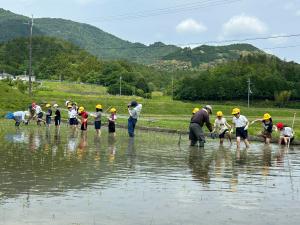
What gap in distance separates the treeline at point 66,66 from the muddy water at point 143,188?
111875 mm

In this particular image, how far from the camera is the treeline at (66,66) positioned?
453ft

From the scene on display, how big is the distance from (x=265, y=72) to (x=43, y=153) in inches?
4573

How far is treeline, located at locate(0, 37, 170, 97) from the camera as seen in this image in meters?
138

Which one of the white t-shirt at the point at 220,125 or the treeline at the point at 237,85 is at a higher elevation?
the treeline at the point at 237,85

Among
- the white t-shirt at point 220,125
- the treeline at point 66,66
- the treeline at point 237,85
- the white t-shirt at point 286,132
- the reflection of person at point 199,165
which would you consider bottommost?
the reflection of person at point 199,165

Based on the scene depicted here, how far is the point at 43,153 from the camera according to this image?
1572 centimetres

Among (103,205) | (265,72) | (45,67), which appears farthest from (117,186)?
(45,67)

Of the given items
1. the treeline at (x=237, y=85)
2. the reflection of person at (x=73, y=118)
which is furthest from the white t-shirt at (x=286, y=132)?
the treeline at (x=237, y=85)

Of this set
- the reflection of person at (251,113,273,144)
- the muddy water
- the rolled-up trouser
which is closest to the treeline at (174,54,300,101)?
the reflection of person at (251,113,273,144)

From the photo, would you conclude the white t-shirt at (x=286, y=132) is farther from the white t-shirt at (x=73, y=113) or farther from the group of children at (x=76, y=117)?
the white t-shirt at (x=73, y=113)

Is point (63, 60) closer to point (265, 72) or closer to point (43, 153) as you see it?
point (265, 72)

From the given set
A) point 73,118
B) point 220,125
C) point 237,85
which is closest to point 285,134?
point 220,125

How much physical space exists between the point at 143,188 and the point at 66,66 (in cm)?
13867

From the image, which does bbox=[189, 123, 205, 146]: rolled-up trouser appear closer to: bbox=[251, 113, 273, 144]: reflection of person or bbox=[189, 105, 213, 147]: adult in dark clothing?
bbox=[189, 105, 213, 147]: adult in dark clothing
